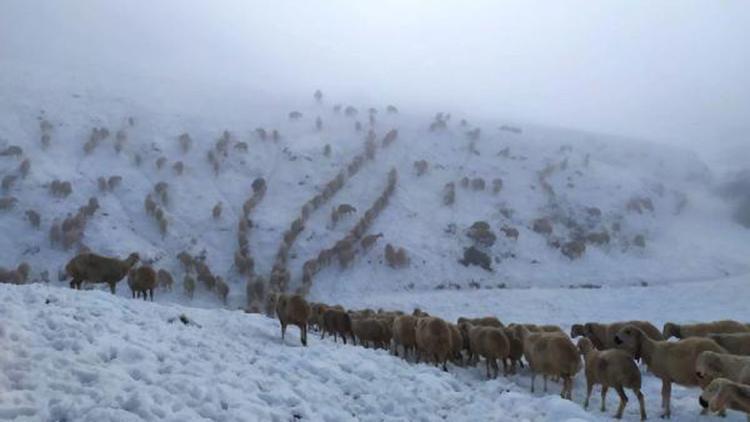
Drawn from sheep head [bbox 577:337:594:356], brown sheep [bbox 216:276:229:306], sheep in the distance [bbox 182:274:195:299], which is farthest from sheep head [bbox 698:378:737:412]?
sheep in the distance [bbox 182:274:195:299]

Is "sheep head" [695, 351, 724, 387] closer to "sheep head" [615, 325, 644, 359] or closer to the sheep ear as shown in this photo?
"sheep head" [615, 325, 644, 359]

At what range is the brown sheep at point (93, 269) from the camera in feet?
63.5

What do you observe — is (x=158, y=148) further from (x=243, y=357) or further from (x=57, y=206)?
(x=243, y=357)

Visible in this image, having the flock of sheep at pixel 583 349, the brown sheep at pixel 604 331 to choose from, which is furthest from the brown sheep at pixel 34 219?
the brown sheep at pixel 604 331

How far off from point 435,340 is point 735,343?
782cm

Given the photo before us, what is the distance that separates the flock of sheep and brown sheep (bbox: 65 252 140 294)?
6330 millimetres

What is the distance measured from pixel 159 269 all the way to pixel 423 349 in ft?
93.8

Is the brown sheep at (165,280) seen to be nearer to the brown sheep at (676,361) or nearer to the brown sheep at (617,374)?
the brown sheep at (617,374)

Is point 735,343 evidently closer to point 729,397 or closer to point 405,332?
→ point 405,332

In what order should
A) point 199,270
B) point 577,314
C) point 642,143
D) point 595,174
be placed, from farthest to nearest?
point 642,143 → point 595,174 → point 199,270 → point 577,314

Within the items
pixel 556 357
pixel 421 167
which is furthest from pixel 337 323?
pixel 421 167

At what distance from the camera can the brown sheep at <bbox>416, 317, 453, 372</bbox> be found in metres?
17.3

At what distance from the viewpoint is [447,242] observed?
175 feet

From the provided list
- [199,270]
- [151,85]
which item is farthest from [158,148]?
[151,85]
